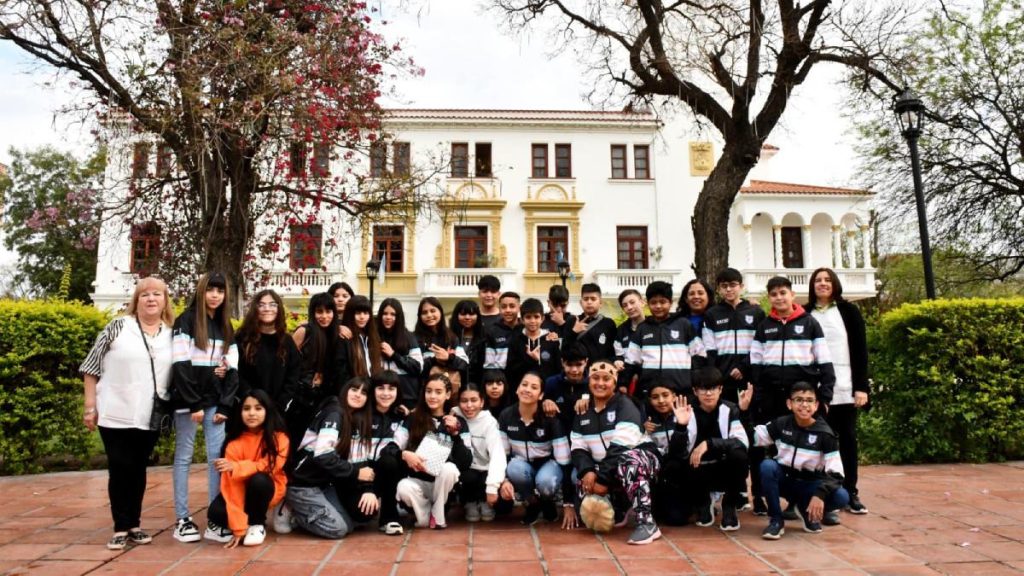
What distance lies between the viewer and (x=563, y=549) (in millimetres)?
3891

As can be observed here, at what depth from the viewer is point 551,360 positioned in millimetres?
5273

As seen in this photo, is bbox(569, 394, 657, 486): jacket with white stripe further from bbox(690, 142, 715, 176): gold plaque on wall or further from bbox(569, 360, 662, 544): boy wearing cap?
bbox(690, 142, 715, 176): gold plaque on wall

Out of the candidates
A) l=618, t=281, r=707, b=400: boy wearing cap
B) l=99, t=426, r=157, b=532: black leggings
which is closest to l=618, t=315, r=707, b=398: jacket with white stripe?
l=618, t=281, r=707, b=400: boy wearing cap

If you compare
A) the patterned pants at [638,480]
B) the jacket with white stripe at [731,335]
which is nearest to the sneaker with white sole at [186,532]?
the patterned pants at [638,480]

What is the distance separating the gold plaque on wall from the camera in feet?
76.7

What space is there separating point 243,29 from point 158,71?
108cm

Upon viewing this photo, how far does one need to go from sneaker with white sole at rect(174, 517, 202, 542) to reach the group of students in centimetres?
2

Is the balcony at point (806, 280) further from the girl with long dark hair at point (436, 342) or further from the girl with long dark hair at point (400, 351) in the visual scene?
the girl with long dark hair at point (400, 351)

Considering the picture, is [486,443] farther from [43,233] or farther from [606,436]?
[43,233]

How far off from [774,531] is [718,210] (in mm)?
5478

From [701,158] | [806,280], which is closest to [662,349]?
[701,158]

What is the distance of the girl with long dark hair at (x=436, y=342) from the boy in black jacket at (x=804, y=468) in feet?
8.00

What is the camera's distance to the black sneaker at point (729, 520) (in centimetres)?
431

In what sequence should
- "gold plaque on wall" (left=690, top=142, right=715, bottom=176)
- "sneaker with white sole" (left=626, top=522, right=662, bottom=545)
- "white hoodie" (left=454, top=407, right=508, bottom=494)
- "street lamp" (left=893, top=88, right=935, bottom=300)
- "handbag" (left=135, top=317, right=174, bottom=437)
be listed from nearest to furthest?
1. "sneaker with white sole" (left=626, top=522, right=662, bottom=545)
2. "handbag" (left=135, top=317, right=174, bottom=437)
3. "white hoodie" (left=454, top=407, right=508, bottom=494)
4. "street lamp" (left=893, top=88, right=935, bottom=300)
5. "gold plaque on wall" (left=690, top=142, right=715, bottom=176)
